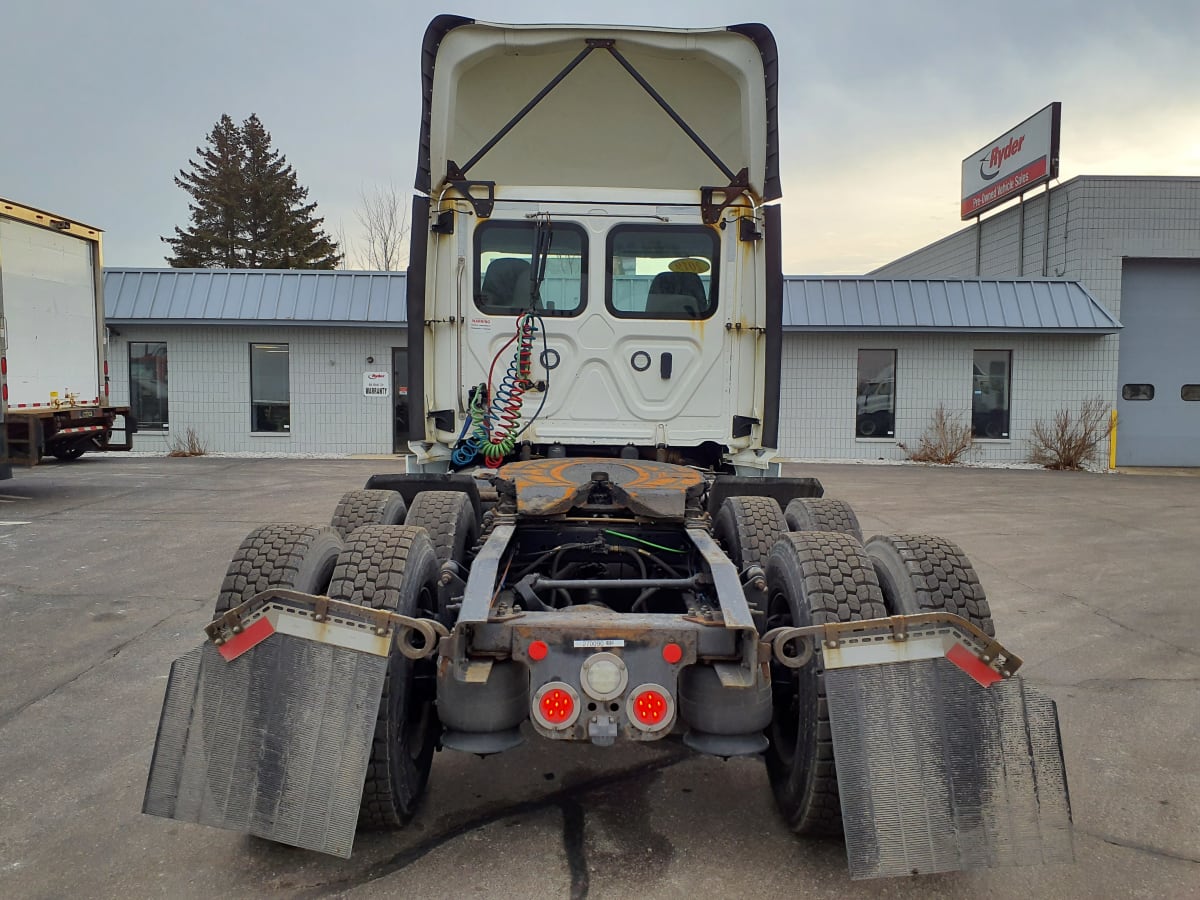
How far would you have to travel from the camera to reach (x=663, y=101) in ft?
17.7

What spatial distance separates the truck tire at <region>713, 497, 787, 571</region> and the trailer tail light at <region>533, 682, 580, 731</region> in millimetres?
1491

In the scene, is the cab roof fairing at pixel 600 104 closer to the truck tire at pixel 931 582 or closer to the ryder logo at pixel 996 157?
the truck tire at pixel 931 582

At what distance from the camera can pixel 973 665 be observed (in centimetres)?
246

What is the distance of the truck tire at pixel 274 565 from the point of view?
303 cm

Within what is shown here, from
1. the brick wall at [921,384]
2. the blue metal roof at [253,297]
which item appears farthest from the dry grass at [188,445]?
the brick wall at [921,384]

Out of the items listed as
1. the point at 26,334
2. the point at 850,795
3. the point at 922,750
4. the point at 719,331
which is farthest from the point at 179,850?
the point at 26,334

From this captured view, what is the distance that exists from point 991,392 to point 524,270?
15.9 meters

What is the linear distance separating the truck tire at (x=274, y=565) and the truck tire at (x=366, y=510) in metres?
1.02

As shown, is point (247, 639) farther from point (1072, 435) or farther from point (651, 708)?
point (1072, 435)

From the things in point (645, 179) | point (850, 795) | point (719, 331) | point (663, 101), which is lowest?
point (850, 795)

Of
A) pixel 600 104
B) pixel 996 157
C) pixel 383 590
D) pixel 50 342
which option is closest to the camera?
A: pixel 383 590

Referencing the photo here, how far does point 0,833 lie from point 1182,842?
4229mm

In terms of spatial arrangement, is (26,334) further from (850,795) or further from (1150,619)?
(1150,619)

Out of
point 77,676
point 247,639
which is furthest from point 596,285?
point 77,676
